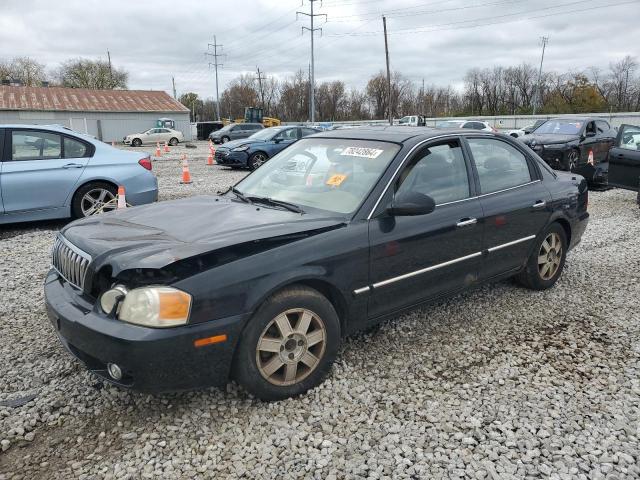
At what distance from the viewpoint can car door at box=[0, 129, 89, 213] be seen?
22.0 feet

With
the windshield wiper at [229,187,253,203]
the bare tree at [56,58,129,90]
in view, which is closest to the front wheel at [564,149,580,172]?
the windshield wiper at [229,187,253,203]

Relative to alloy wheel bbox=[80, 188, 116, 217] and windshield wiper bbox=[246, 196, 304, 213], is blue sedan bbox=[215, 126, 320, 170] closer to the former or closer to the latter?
alloy wheel bbox=[80, 188, 116, 217]

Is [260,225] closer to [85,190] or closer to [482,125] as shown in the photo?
[85,190]

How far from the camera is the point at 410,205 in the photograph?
320 cm

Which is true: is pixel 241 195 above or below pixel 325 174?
below

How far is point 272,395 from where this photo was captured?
290cm

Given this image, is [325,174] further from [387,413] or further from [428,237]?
[387,413]

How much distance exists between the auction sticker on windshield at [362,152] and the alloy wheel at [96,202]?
4.85 meters

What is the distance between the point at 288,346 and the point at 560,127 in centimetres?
1416

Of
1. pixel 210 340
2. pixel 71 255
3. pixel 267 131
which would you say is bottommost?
pixel 210 340

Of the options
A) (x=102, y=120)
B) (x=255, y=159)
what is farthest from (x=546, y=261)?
(x=102, y=120)

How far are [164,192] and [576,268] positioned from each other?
28.3ft

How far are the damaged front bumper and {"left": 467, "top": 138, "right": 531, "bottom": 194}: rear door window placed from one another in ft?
8.32

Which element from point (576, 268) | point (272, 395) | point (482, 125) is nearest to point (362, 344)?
point (272, 395)
